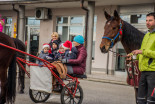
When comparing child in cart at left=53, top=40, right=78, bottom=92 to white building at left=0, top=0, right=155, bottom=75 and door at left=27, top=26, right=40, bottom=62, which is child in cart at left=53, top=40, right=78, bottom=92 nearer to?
white building at left=0, top=0, right=155, bottom=75

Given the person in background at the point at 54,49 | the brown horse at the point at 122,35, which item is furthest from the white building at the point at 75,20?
the brown horse at the point at 122,35

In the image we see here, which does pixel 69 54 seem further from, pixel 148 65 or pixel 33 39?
pixel 33 39

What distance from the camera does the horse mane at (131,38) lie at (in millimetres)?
4934

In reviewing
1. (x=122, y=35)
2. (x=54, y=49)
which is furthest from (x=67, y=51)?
(x=122, y=35)

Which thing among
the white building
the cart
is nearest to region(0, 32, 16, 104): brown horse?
the cart

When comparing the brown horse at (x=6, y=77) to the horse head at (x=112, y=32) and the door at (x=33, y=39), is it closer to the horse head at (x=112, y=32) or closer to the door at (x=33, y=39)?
the horse head at (x=112, y=32)

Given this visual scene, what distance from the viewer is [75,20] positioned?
16.3 m

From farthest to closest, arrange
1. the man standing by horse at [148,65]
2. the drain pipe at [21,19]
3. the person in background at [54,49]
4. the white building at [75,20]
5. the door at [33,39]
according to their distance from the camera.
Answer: the door at [33,39]
the drain pipe at [21,19]
the white building at [75,20]
the person in background at [54,49]
the man standing by horse at [148,65]

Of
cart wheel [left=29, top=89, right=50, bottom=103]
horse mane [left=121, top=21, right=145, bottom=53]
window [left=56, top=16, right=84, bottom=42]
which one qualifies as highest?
window [left=56, top=16, right=84, bottom=42]

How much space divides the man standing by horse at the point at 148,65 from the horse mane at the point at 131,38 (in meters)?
0.84

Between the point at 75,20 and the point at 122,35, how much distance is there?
11393 millimetres

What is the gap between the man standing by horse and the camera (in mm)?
3828

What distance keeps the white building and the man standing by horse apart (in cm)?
970

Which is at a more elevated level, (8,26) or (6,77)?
(8,26)
